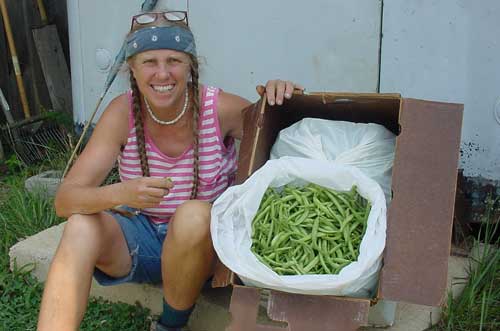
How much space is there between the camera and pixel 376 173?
2.39 meters

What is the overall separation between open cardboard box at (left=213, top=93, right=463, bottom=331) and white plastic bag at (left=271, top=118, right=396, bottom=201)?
0.16 m

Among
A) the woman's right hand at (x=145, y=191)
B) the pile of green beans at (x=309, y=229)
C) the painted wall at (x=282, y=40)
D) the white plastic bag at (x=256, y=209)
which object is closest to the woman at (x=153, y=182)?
the woman's right hand at (x=145, y=191)

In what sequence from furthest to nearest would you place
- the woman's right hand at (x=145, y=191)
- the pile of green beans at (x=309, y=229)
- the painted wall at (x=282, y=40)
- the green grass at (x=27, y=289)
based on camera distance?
the painted wall at (x=282, y=40)
the green grass at (x=27, y=289)
the woman's right hand at (x=145, y=191)
the pile of green beans at (x=309, y=229)

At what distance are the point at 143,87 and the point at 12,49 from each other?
314cm

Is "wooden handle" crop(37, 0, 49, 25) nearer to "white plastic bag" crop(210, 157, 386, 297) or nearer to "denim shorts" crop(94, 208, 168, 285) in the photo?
"denim shorts" crop(94, 208, 168, 285)

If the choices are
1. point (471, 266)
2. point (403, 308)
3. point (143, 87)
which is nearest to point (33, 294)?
point (143, 87)

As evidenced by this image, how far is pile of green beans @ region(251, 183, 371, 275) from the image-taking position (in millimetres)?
2131

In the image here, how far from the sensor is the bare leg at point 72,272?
7.61ft

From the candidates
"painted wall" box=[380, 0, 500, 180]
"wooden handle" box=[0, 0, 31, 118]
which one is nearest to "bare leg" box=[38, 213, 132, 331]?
"painted wall" box=[380, 0, 500, 180]

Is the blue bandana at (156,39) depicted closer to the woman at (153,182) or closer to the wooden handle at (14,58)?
the woman at (153,182)

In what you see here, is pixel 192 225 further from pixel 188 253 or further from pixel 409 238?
pixel 409 238

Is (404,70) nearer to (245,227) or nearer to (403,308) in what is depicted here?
Result: (403,308)

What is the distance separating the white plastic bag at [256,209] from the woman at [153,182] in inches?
4.6

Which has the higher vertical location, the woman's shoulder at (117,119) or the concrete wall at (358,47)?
the concrete wall at (358,47)
